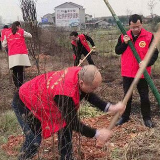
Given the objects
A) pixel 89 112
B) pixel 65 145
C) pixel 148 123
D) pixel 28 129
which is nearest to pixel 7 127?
pixel 89 112

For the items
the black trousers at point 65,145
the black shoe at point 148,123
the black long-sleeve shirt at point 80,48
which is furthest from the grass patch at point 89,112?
the black long-sleeve shirt at point 80,48

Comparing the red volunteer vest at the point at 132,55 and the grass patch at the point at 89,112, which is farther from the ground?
the red volunteer vest at the point at 132,55

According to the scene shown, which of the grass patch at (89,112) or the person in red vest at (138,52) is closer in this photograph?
the person in red vest at (138,52)

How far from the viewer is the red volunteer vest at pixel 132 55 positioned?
409cm

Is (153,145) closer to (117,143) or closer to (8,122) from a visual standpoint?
(117,143)

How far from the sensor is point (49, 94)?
2.58 m

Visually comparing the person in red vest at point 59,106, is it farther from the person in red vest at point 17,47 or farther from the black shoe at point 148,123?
the person in red vest at point 17,47

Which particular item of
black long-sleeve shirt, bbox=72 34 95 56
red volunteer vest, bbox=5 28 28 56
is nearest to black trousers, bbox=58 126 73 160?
red volunteer vest, bbox=5 28 28 56

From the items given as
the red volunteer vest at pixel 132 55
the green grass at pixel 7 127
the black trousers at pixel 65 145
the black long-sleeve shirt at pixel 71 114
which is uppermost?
the red volunteer vest at pixel 132 55

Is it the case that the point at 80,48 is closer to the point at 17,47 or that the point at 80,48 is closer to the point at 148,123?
the point at 17,47

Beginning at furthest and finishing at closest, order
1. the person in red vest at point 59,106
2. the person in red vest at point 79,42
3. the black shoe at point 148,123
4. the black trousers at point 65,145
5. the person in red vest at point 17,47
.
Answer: the person in red vest at point 79,42
the person in red vest at point 17,47
the black shoe at point 148,123
the black trousers at point 65,145
the person in red vest at point 59,106

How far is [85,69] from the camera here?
2.39 meters

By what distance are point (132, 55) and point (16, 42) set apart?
10.1 ft

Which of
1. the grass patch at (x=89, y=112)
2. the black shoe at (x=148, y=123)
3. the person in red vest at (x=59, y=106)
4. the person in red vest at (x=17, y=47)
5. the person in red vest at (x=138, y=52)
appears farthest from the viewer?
the person in red vest at (x=17, y=47)
